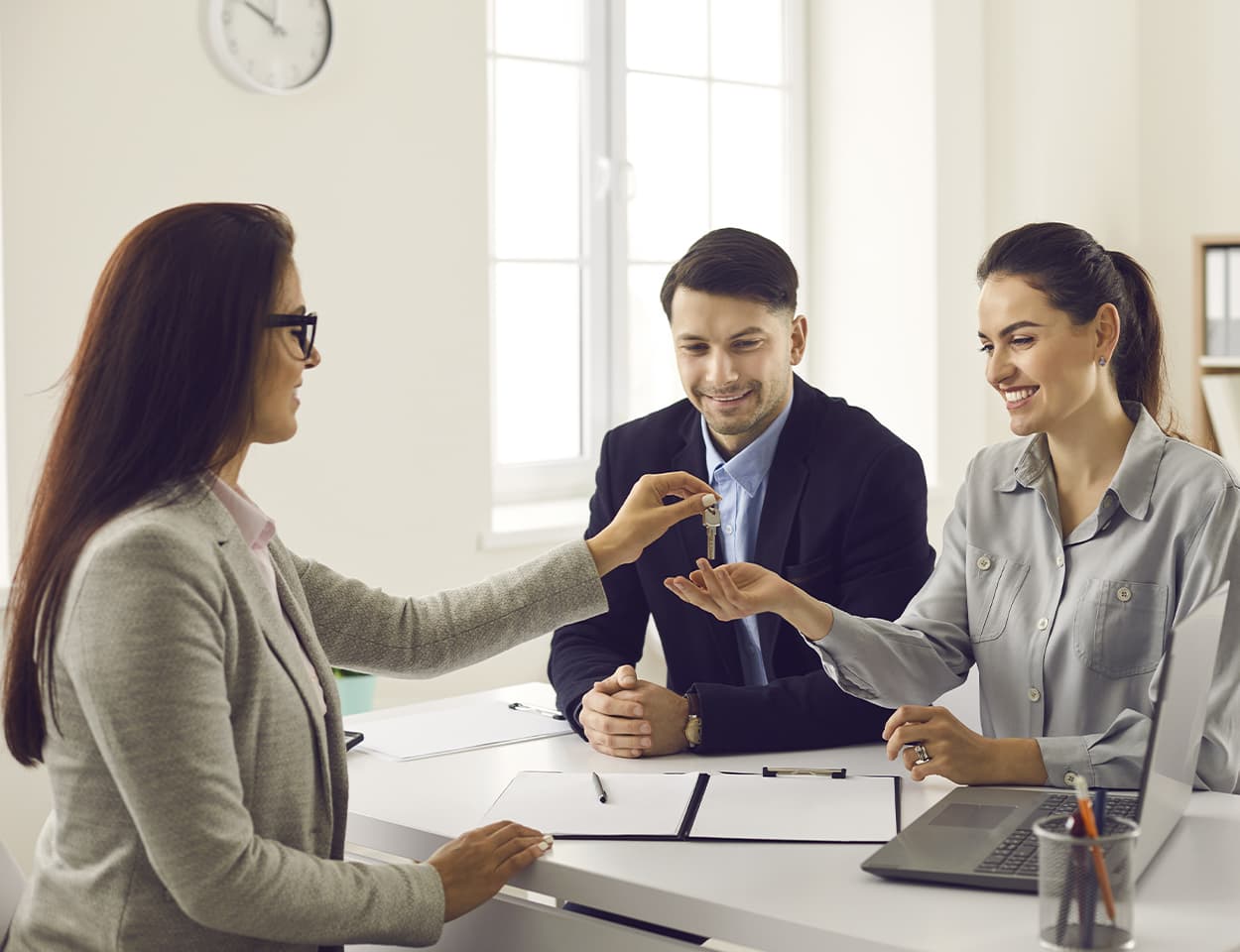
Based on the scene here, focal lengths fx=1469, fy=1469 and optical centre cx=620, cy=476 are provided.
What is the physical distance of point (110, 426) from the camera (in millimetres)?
1350

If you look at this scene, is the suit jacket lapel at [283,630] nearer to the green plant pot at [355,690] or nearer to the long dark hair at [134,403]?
the long dark hair at [134,403]

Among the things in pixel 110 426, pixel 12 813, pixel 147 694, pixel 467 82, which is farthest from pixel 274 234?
pixel 467 82

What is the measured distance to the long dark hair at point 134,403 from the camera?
1.34 m

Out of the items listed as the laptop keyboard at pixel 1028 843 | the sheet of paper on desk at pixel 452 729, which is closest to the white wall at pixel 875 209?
the sheet of paper on desk at pixel 452 729

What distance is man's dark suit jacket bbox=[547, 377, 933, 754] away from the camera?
85.1 inches

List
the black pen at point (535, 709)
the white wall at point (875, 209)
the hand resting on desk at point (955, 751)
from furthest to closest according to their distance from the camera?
1. the white wall at point (875, 209)
2. the black pen at point (535, 709)
3. the hand resting on desk at point (955, 751)

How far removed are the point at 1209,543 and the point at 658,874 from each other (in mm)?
784

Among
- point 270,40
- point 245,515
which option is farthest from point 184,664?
point 270,40

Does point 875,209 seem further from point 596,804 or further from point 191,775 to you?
point 191,775

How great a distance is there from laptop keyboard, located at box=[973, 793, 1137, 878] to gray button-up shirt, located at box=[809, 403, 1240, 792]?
0.09 metres

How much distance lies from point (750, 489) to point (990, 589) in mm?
477

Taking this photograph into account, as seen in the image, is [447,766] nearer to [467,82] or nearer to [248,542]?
[248,542]

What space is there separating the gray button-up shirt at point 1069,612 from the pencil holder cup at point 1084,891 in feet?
1.63

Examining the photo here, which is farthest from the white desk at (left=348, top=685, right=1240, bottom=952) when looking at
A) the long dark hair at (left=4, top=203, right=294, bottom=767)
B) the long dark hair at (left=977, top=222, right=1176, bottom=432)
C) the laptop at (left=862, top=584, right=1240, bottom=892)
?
the long dark hair at (left=977, top=222, right=1176, bottom=432)
